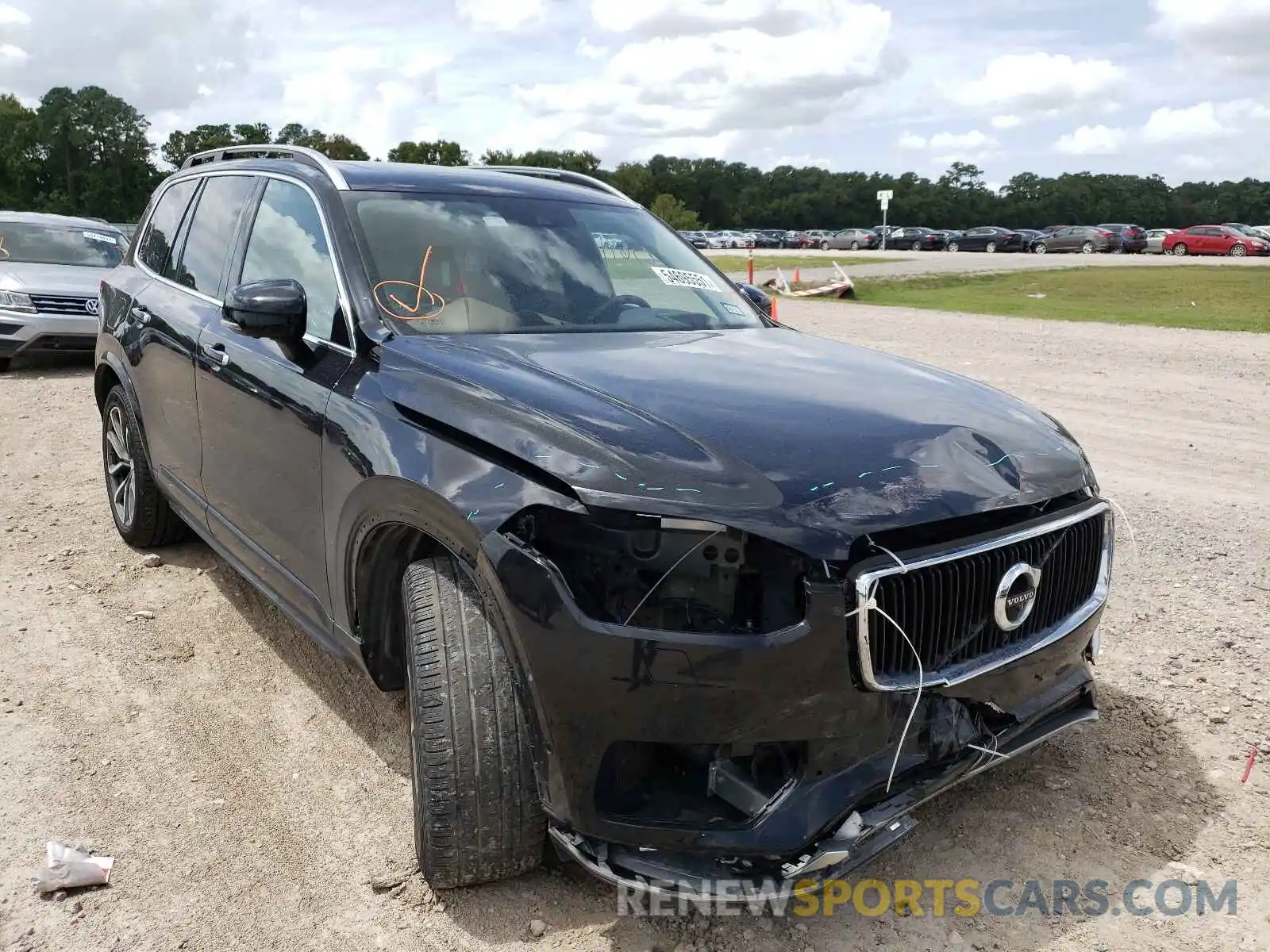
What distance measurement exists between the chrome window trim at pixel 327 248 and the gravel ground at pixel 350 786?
137 centimetres

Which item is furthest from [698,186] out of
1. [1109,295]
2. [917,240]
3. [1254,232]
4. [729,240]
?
[1109,295]

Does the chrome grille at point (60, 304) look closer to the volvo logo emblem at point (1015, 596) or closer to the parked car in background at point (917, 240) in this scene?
the volvo logo emblem at point (1015, 596)

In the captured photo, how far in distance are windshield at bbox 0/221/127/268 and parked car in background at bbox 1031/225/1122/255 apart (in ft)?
149

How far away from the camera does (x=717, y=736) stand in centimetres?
225

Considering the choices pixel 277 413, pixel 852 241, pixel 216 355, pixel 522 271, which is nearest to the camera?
pixel 277 413

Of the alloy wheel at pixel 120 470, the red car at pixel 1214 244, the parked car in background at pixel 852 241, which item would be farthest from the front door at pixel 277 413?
the parked car in background at pixel 852 241

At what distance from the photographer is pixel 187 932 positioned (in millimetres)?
2596

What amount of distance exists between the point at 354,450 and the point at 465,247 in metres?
0.99

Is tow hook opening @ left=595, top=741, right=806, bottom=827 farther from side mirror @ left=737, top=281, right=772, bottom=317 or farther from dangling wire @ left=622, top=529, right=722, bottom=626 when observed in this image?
side mirror @ left=737, top=281, right=772, bottom=317

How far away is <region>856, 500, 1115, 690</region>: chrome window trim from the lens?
7.36 feet

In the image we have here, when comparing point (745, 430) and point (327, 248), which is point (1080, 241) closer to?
point (327, 248)

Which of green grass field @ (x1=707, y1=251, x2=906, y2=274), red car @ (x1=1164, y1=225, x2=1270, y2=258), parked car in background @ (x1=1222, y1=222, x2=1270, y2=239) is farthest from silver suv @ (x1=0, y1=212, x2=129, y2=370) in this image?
parked car in background @ (x1=1222, y1=222, x2=1270, y2=239)

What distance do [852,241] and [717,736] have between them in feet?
210

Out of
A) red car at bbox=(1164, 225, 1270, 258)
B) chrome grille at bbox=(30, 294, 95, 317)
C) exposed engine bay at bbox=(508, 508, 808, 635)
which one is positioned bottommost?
exposed engine bay at bbox=(508, 508, 808, 635)
